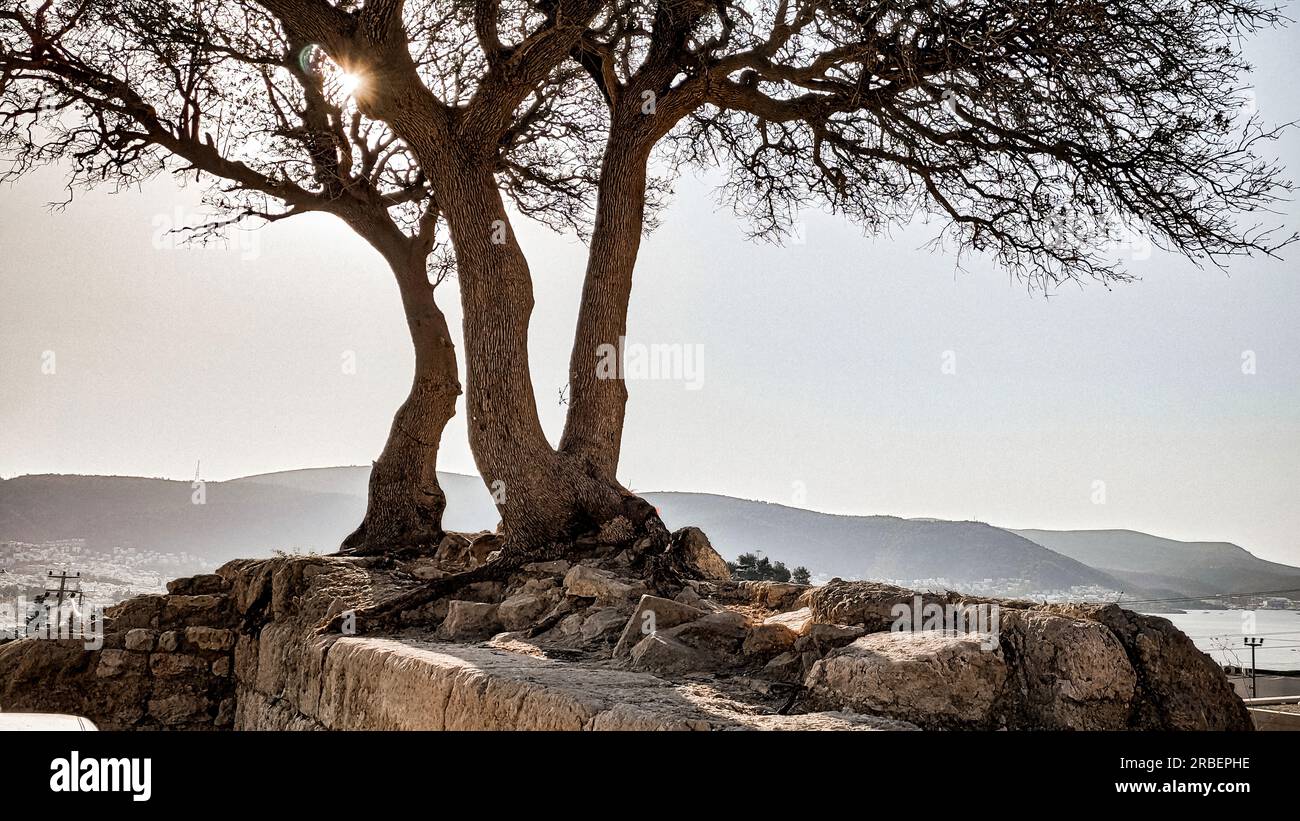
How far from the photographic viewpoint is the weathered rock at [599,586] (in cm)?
602

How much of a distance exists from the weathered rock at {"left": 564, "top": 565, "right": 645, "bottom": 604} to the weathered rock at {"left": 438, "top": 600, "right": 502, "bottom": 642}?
535 mm

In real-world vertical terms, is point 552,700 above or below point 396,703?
above

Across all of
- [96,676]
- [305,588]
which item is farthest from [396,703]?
[96,676]

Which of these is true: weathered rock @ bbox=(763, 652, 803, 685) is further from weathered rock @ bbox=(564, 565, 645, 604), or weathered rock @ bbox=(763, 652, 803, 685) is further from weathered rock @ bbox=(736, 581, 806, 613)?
weathered rock @ bbox=(564, 565, 645, 604)

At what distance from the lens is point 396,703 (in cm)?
459

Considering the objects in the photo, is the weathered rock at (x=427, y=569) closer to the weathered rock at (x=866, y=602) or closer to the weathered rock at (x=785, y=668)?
the weathered rock at (x=866, y=602)

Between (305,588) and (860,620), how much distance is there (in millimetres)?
5131

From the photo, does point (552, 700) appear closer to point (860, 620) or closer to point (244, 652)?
point (860, 620)

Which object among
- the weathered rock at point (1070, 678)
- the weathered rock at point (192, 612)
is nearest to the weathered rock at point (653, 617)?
the weathered rock at point (1070, 678)

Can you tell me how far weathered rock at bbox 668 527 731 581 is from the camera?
6898 millimetres

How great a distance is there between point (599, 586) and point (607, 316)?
2.61 m

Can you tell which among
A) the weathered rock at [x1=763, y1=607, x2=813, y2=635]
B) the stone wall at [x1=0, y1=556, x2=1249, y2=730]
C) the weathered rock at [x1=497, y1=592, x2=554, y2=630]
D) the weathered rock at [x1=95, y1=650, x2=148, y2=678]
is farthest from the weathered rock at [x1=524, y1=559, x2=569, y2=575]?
the weathered rock at [x1=95, y1=650, x2=148, y2=678]

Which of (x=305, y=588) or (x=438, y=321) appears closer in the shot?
(x=305, y=588)

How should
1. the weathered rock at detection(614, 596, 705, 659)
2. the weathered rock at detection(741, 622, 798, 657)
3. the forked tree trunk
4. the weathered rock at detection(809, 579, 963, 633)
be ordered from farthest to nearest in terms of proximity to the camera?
the forked tree trunk, the weathered rock at detection(614, 596, 705, 659), the weathered rock at detection(741, 622, 798, 657), the weathered rock at detection(809, 579, 963, 633)
